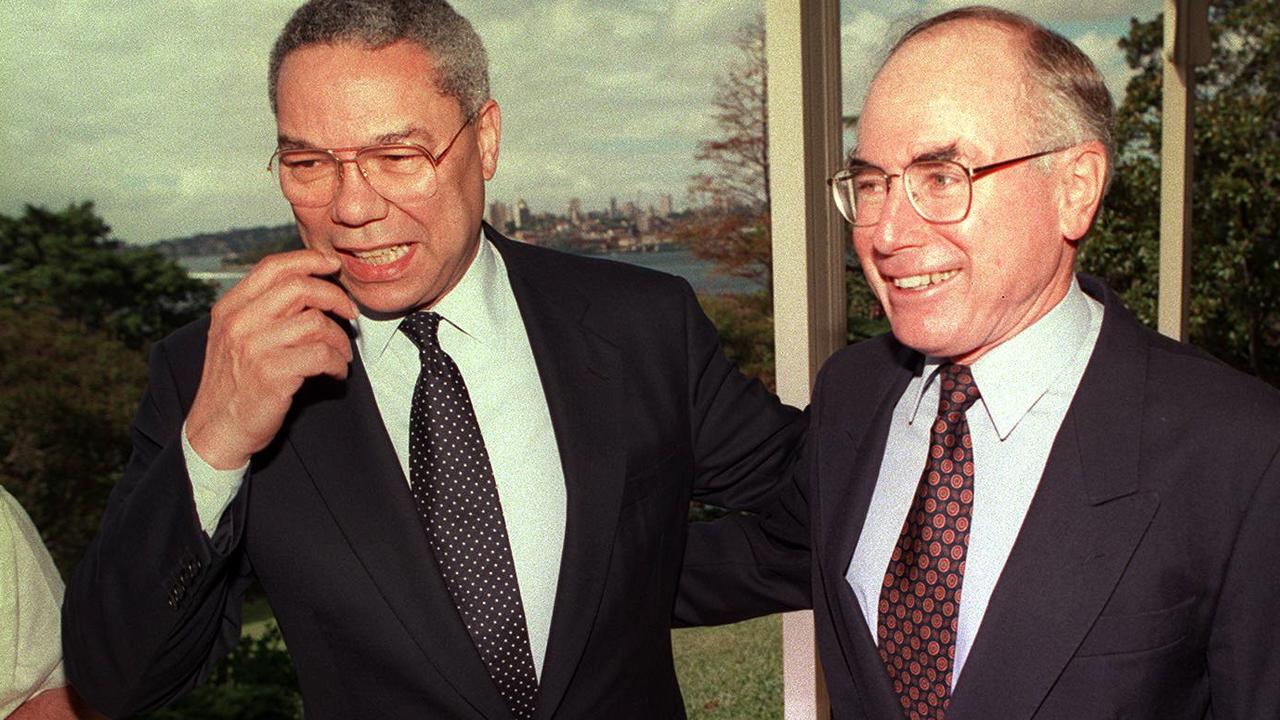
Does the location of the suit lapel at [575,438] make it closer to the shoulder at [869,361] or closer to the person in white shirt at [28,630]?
the shoulder at [869,361]

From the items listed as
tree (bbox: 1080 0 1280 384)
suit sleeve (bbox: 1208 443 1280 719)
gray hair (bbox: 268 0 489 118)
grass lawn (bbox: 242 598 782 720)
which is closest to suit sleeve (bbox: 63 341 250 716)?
gray hair (bbox: 268 0 489 118)

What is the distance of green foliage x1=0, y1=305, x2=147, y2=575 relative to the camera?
5.42m

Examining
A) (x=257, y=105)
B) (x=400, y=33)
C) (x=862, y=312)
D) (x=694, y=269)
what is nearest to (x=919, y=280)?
(x=400, y=33)

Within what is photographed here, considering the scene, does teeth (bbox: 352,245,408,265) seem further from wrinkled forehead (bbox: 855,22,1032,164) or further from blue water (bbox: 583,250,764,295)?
blue water (bbox: 583,250,764,295)

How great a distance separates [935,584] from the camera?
4.73 feet

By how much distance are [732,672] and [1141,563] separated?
4316 millimetres

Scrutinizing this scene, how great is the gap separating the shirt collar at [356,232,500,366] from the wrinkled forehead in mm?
637

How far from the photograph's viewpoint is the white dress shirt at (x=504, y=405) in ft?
5.48

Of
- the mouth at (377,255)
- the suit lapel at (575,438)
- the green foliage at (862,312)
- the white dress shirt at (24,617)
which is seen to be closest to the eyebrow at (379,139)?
the mouth at (377,255)

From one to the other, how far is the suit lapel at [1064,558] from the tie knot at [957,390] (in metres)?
0.13

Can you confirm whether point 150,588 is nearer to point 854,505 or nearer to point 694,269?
point 854,505

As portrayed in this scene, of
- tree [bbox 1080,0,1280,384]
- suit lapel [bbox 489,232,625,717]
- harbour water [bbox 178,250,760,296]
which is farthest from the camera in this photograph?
tree [bbox 1080,0,1280,384]

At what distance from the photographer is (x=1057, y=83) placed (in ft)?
4.65

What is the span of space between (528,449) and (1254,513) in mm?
922
